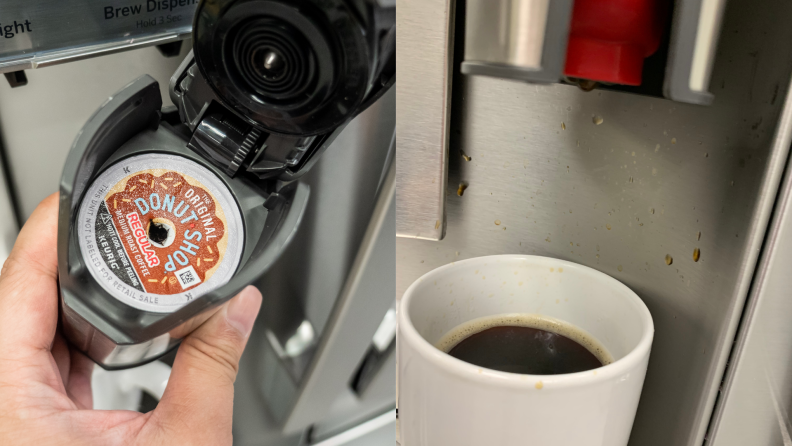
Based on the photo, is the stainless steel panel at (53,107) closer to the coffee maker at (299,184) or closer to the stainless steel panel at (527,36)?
the coffee maker at (299,184)

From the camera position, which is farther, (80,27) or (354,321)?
(354,321)

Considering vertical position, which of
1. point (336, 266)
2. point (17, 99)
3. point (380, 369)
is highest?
point (17, 99)

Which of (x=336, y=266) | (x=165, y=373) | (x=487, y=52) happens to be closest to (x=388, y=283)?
(x=336, y=266)

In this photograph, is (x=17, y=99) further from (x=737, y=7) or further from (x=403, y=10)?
(x=737, y=7)

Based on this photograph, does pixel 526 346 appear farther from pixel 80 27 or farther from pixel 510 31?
pixel 80 27

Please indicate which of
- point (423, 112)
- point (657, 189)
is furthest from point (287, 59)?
point (657, 189)

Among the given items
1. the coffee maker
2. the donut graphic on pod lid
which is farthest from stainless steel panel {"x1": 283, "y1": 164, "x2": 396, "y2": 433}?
the donut graphic on pod lid

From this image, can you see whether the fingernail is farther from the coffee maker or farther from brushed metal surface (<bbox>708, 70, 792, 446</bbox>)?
brushed metal surface (<bbox>708, 70, 792, 446</bbox>)
